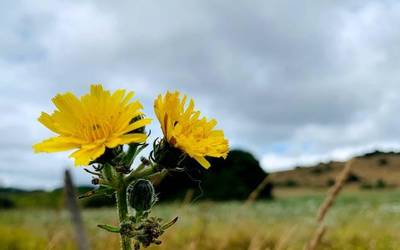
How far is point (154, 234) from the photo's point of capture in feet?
3.72

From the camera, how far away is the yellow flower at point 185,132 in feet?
3.87

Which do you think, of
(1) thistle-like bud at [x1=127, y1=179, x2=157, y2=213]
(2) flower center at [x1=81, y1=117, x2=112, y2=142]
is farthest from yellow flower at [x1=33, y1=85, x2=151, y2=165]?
(1) thistle-like bud at [x1=127, y1=179, x2=157, y2=213]

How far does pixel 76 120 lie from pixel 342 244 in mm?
5676

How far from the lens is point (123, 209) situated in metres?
1.13

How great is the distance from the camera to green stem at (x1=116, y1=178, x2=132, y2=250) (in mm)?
1114

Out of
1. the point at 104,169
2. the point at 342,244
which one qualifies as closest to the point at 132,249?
the point at 104,169

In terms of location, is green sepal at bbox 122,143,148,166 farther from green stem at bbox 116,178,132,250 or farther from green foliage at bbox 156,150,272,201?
green foliage at bbox 156,150,272,201

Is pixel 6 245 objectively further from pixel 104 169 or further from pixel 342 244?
pixel 104 169

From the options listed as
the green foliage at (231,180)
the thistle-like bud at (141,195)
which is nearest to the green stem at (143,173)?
the thistle-like bud at (141,195)

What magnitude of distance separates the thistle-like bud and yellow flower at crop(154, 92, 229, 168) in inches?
4.3

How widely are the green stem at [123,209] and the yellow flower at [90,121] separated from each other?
0.09 m

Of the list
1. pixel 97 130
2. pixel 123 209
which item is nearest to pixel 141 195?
pixel 123 209

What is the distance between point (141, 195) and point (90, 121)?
0.18 meters

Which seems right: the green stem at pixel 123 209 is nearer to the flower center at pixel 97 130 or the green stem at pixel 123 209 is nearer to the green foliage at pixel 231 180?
the flower center at pixel 97 130
